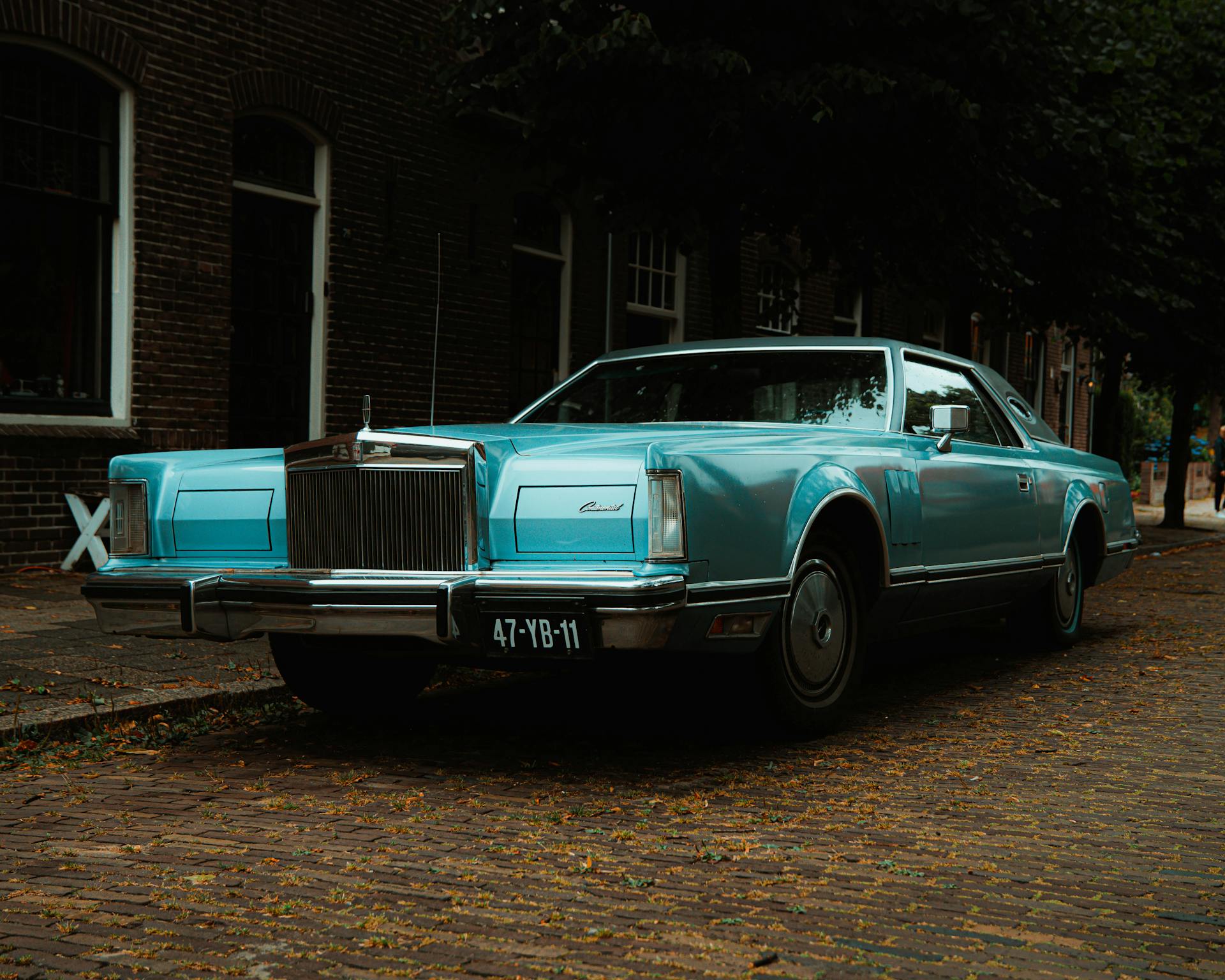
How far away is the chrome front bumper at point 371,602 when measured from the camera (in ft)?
15.5

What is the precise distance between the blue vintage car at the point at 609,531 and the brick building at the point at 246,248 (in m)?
4.93

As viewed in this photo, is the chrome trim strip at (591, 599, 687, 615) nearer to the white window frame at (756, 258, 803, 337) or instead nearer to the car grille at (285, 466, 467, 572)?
the car grille at (285, 466, 467, 572)

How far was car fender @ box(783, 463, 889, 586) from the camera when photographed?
5.40 metres

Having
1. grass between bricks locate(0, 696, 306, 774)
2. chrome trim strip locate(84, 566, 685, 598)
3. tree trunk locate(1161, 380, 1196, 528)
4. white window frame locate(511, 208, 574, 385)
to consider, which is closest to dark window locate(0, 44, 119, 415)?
grass between bricks locate(0, 696, 306, 774)

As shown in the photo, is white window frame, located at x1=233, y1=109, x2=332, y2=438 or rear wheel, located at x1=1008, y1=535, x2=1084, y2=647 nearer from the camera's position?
rear wheel, located at x1=1008, y1=535, x2=1084, y2=647

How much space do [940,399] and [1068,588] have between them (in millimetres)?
2108

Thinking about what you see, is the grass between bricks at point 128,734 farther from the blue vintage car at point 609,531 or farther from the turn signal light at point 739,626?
the turn signal light at point 739,626

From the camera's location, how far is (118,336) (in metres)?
11.1

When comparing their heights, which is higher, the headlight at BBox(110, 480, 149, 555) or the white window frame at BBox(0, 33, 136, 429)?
the white window frame at BBox(0, 33, 136, 429)

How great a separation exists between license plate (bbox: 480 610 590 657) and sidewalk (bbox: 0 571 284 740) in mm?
2010

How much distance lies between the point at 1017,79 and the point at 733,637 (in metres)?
6.83

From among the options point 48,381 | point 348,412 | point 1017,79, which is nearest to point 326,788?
point 48,381

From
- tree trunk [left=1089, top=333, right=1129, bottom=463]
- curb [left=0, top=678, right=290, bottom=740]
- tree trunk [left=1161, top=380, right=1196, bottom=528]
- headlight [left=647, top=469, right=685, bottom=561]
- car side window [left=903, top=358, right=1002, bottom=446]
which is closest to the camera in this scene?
headlight [left=647, top=469, right=685, bottom=561]

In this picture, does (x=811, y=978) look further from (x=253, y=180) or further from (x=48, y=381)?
(x=253, y=180)
